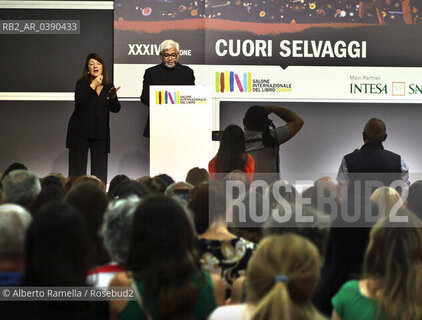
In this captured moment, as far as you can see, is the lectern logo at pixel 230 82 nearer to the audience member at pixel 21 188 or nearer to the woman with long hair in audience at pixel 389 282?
the audience member at pixel 21 188

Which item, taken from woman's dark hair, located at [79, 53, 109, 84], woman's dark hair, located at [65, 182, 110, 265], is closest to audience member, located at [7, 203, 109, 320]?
woman's dark hair, located at [65, 182, 110, 265]

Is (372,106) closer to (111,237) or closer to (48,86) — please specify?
(48,86)

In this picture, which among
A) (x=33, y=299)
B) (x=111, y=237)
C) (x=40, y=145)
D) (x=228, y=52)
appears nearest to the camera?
(x=33, y=299)

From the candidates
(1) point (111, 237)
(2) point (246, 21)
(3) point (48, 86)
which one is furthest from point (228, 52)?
(1) point (111, 237)

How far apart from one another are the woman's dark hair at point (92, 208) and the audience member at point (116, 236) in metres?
0.17

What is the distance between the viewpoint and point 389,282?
2.02m

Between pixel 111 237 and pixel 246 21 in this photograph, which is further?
pixel 246 21

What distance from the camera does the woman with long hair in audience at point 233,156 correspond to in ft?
14.3

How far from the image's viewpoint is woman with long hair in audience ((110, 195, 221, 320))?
208 centimetres

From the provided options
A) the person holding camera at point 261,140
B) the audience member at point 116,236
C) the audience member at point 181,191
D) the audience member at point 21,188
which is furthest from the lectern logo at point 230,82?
the audience member at point 116,236

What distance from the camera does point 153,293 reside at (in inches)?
82.0

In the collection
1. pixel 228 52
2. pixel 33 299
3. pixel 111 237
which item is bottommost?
pixel 33 299

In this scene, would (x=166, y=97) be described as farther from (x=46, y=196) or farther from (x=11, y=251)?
(x=11, y=251)

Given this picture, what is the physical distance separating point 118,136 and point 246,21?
2.17 m
